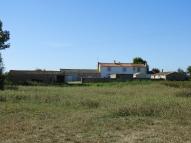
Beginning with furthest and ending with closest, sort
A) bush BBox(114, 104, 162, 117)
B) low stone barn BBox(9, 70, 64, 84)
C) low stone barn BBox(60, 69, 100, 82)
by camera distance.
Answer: low stone barn BBox(60, 69, 100, 82) < low stone barn BBox(9, 70, 64, 84) < bush BBox(114, 104, 162, 117)

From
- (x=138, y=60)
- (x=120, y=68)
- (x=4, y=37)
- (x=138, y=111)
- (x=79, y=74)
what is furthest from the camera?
(x=138, y=60)

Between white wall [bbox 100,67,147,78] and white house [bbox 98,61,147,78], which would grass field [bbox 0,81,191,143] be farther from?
white house [bbox 98,61,147,78]

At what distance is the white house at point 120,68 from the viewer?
130 metres

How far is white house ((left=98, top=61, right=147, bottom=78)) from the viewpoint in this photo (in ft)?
425

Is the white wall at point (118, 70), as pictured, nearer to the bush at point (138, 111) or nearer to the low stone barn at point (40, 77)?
the low stone barn at point (40, 77)

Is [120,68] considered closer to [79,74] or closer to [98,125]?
[79,74]

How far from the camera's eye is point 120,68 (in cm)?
13150

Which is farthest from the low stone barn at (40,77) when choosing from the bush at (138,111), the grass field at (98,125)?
the bush at (138,111)

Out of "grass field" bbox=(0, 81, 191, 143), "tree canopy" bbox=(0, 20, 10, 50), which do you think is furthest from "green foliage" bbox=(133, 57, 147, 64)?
"grass field" bbox=(0, 81, 191, 143)

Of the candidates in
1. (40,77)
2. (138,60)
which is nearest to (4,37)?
(40,77)

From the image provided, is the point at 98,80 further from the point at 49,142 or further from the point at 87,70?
the point at 49,142

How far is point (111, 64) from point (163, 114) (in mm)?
112592

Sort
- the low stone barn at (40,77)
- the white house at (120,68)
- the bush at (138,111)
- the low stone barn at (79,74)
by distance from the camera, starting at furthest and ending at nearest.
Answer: the white house at (120,68) < the low stone barn at (79,74) < the low stone barn at (40,77) < the bush at (138,111)

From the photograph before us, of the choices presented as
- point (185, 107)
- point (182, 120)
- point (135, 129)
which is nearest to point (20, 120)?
point (135, 129)
